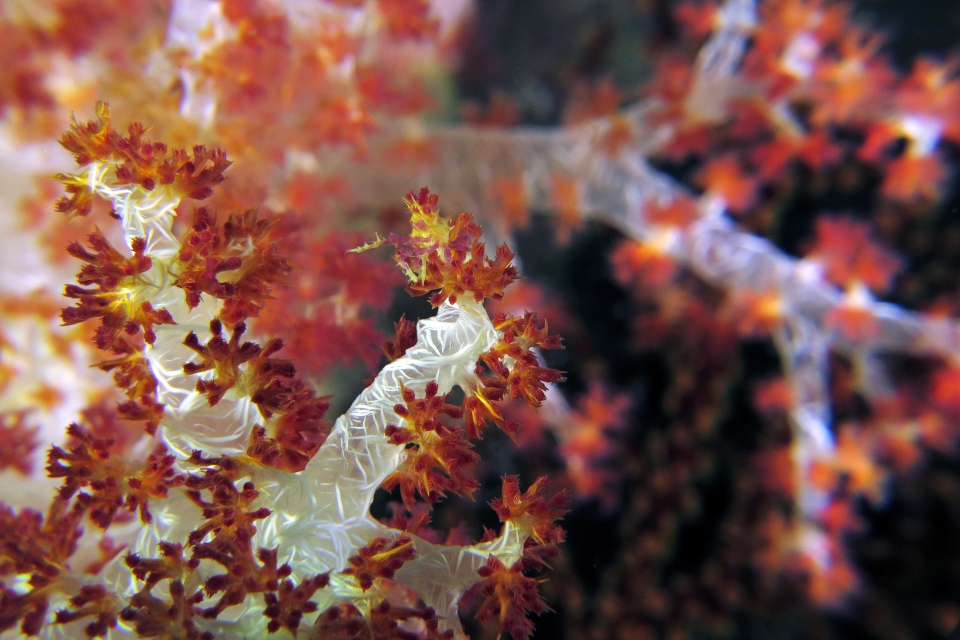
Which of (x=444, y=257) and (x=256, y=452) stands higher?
(x=444, y=257)

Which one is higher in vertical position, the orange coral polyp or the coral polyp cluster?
the orange coral polyp

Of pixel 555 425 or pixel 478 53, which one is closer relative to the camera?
pixel 555 425

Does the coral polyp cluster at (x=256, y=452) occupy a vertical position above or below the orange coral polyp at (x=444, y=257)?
below

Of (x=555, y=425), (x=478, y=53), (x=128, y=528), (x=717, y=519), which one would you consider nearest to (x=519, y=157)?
(x=478, y=53)

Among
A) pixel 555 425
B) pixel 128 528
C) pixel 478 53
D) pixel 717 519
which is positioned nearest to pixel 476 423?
pixel 128 528

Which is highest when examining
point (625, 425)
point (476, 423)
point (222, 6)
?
point (222, 6)

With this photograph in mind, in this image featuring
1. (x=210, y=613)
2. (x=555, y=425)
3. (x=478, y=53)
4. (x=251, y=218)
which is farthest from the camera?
(x=478, y=53)

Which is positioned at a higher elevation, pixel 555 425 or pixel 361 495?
pixel 361 495

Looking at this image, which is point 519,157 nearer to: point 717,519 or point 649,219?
point 649,219

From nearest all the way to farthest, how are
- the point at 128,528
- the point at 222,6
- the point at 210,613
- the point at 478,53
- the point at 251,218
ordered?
the point at 210,613 → the point at 251,218 → the point at 128,528 → the point at 222,6 → the point at 478,53
